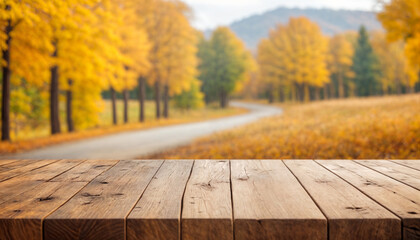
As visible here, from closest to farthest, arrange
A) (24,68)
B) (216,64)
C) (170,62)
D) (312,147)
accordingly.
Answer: (312,147), (24,68), (170,62), (216,64)

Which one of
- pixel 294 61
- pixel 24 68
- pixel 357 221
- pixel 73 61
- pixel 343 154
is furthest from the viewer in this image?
pixel 294 61

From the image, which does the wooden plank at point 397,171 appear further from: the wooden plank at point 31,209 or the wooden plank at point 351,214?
the wooden plank at point 31,209

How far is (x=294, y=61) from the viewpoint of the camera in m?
38.8

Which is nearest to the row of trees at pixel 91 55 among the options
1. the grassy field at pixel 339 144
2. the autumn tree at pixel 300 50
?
the grassy field at pixel 339 144

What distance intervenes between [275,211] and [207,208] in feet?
1.14

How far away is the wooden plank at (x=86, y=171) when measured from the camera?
2447 mm

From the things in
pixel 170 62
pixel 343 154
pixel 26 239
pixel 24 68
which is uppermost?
pixel 170 62

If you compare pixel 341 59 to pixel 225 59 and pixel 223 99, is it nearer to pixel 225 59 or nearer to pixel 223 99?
pixel 225 59

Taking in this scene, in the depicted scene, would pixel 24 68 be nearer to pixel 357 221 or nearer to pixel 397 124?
pixel 397 124

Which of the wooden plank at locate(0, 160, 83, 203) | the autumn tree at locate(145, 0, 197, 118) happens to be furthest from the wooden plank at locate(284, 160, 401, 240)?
the autumn tree at locate(145, 0, 197, 118)

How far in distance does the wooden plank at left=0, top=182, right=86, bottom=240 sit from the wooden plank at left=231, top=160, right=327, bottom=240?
0.97 meters

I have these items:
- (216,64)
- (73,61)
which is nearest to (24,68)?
(73,61)

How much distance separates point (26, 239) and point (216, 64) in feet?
135

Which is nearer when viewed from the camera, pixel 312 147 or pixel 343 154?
pixel 343 154
